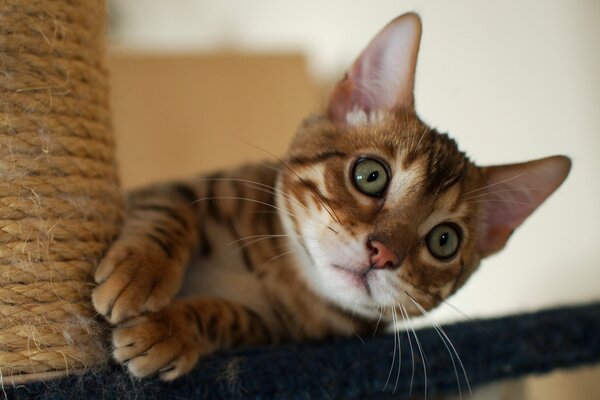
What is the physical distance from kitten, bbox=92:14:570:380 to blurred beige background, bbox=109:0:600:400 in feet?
0.22

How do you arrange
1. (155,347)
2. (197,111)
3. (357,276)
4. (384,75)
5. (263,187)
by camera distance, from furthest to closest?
1. (197,111)
2. (263,187)
3. (384,75)
4. (357,276)
5. (155,347)

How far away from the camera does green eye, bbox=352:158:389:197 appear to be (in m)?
0.81

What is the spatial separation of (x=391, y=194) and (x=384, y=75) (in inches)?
9.3

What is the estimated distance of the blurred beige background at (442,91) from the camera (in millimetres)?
877

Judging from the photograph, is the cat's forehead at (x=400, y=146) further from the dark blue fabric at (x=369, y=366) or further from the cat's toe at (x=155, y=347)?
the cat's toe at (x=155, y=347)

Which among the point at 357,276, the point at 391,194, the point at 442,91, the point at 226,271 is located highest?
the point at 442,91

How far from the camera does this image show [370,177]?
0.82 m

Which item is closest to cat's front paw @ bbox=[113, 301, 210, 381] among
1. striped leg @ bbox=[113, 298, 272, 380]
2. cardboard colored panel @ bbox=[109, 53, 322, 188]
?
striped leg @ bbox=[113, 298, 272, 380]

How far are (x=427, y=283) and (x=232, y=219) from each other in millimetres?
402

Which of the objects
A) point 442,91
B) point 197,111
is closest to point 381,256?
point 442,91

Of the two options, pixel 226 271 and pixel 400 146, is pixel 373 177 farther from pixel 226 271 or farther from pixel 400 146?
pixel 226 271

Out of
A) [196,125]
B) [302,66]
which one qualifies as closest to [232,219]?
[196,125]

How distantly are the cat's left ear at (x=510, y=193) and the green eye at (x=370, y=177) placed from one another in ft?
0.59

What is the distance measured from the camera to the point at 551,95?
1.23 meters
